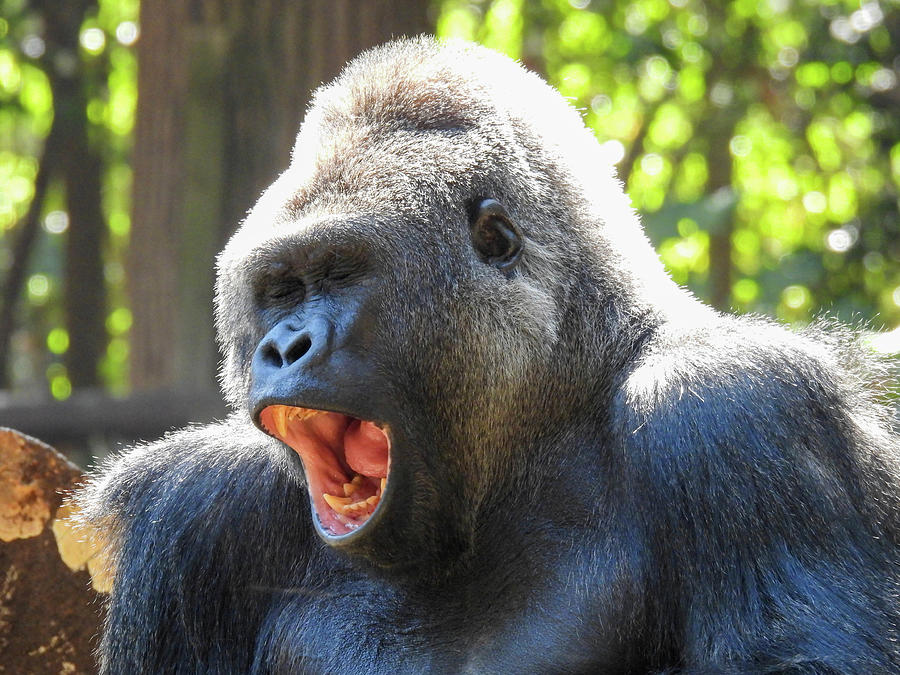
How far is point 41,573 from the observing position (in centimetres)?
367

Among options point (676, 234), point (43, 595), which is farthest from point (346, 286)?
point (676, 234)

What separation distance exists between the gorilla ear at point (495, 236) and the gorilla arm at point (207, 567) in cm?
82

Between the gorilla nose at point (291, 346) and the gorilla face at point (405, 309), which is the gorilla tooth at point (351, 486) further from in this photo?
the gorilla nose at point (291, 346)

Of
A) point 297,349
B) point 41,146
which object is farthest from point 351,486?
point 41,146

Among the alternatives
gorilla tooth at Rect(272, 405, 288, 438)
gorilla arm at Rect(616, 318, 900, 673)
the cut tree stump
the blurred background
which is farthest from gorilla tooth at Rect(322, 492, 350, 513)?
the blurred background

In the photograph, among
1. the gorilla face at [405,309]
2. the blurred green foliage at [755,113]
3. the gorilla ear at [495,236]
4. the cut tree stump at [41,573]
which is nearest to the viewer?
the gorilla face at [405,309]

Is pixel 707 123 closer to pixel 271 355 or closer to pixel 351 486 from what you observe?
pixel 351 486

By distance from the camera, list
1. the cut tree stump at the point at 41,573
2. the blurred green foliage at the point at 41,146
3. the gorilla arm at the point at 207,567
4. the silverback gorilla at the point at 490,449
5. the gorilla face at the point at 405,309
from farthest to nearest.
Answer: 1. the blurred green foliage at the point at 41,146
2. the cut tree stump at the point at 41,573
3. the gorilla arm at the point at 207,567
4. the gorilla face at the point at 405,309
5. the silverback gorilla at the point at 490,449

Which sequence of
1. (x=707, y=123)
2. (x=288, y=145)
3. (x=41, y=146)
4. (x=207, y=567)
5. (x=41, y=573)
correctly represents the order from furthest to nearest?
(x=41, y=146), (x=707, y=123), (x=288, y=145), (x=41, y=573), (x=207, y=567)

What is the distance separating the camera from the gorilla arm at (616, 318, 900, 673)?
8.30 feet

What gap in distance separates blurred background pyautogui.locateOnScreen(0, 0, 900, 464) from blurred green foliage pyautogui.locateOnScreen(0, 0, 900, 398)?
2 centimetres

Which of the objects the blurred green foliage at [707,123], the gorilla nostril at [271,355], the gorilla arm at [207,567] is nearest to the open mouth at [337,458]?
the gorilla nostril at [271,355]

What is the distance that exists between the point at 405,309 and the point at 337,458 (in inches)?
15.8

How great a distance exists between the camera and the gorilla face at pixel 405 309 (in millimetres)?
2744
